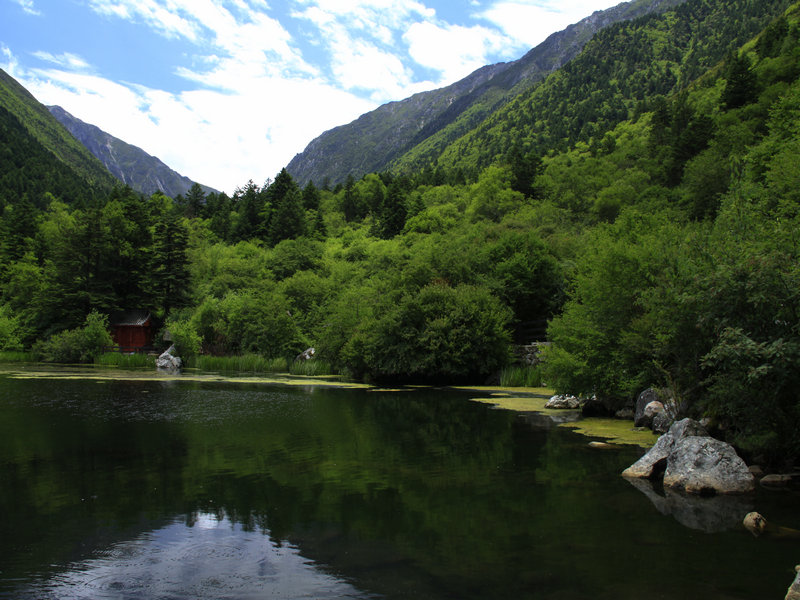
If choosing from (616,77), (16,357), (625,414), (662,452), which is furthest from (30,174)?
(662,452)

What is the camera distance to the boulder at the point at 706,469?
12.2m

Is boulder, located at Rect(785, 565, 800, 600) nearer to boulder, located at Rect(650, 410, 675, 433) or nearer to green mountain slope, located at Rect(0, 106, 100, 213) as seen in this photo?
boulder, located at Rect(650, 410, 675, 433)

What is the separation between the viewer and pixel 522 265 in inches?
1922

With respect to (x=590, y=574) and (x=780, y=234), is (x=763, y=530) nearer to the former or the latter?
(x=590, y=574)

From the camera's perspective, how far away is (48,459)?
14.2 meters

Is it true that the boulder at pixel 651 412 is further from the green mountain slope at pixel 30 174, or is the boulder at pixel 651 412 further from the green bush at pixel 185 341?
the green mountain slope at pixel 30 174

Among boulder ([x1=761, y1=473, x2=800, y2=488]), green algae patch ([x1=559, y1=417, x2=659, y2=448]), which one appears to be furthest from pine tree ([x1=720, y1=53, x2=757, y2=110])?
boulder ([x1=761, y1=473, x2=800, y2=488])

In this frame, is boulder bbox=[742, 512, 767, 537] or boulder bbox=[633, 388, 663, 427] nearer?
boulder bbox=[742, 512, 767, 537]

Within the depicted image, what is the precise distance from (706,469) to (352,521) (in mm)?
8150

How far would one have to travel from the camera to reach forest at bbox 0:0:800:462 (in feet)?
46.9

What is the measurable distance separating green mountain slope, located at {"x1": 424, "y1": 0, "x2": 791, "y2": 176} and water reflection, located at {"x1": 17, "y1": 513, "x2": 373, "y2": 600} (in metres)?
118

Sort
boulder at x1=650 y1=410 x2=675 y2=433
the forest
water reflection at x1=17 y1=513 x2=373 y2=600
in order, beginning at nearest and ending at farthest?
water reflection at x1=17 y1=513 x2=373 y2=600 → the forest → boulder at x1=650 y1=410 x2=675 y2=433

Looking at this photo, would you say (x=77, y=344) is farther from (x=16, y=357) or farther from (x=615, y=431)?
(x=615, y=431)

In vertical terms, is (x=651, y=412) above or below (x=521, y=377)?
above
